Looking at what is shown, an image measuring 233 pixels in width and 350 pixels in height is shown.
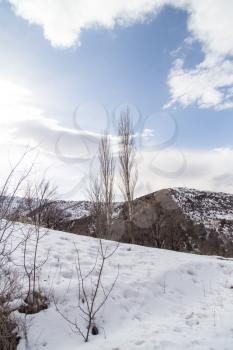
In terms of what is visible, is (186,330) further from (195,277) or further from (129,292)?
(195,277)

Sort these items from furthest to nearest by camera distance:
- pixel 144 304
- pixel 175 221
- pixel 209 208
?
pixel 209 208, pixel 175 221, pixel 144 304

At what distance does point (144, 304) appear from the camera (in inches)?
281

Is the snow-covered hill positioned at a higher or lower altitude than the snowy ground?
higher

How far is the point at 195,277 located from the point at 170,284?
4.79 feet

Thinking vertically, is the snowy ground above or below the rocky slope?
below

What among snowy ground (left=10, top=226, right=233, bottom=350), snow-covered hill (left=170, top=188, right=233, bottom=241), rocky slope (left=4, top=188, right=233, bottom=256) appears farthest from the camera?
snow-covered hill (left=170, top=188, right=233, bottom=241)

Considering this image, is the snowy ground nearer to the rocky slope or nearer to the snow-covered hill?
the rocky slope

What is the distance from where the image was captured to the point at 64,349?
205 inches

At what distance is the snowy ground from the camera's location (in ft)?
17.5

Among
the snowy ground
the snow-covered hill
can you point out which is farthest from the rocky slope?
the snowy ground

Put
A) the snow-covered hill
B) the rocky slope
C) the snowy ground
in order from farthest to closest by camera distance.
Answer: the snow-covered hill
the rocky slope
the snowy ground

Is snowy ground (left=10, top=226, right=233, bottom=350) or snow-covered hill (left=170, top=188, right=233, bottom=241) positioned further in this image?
snow-covered hill (left=170, top=188, right=233, bottom=241)

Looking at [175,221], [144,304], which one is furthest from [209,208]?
[144,304]

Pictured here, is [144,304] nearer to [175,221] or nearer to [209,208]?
[175,221]
